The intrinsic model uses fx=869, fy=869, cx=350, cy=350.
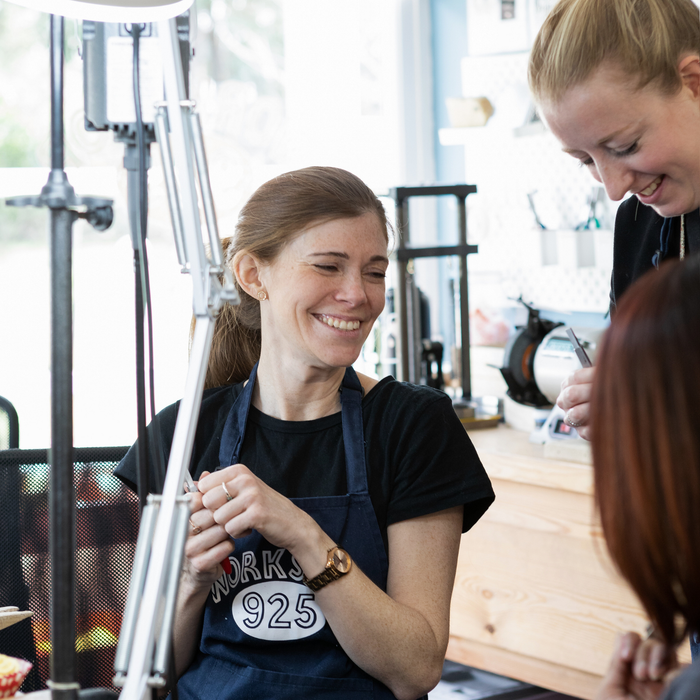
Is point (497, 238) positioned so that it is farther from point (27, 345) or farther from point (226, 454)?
point (226, 454)

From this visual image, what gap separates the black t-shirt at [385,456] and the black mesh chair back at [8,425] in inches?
13.7

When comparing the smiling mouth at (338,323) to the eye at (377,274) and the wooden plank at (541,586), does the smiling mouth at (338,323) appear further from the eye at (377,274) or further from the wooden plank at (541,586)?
the wooden plank at (541,586)

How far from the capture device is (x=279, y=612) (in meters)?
1.26

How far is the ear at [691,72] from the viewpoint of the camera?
112 cm

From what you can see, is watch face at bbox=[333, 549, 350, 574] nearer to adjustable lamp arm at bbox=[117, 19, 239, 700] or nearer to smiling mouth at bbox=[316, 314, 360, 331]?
smiling mouth at bbox=[316, 314, 360, 331]

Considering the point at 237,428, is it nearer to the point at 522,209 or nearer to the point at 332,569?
the point at 332,569

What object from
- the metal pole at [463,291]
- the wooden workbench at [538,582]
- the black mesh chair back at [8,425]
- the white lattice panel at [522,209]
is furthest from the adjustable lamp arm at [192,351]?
the white lattice panel at [522,209]

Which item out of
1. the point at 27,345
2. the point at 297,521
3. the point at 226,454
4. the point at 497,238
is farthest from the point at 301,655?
the point at 497,238

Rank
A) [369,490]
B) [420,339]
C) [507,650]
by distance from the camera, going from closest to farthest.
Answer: [369,490], [507,650], [420,339]

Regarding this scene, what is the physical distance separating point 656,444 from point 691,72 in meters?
0.67

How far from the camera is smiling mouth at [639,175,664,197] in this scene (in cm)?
118

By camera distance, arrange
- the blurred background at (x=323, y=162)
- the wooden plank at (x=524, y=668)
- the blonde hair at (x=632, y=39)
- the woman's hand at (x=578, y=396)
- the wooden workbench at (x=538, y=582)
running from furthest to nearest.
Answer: the blurred background at (x=323, y=162) < the wooden plank at (x=524, y=668) < the wooden workbench at (x=538, y=582) < the woman's hand at (x=578, y=396) < the blonde hair at (x=632, y=39)

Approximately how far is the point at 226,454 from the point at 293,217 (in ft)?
1.30

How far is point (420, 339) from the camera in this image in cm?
267
